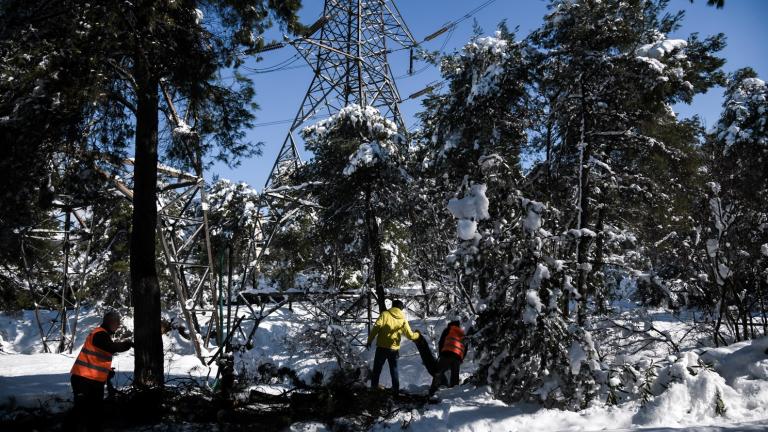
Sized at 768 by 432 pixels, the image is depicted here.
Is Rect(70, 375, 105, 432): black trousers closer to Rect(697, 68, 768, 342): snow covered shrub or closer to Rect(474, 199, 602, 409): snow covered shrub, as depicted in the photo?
Rect(474, 199, 602, 409): snow covered shrub

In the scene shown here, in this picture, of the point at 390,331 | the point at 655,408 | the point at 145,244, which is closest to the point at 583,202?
the point at 390,331

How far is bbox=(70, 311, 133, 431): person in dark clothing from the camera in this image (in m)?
5.22

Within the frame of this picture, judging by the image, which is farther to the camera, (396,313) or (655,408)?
(396,313)

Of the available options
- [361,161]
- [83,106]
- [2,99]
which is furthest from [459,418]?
[361,161]

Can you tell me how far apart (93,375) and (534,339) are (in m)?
5.10

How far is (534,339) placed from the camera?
6.22 metres

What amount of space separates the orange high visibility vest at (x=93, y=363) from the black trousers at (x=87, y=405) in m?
0.05

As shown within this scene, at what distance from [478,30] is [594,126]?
12.0ft

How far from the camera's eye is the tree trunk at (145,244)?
23.1 feet

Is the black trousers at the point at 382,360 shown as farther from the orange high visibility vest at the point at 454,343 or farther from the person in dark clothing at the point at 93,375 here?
the person in dark clothing at the point at 93,375

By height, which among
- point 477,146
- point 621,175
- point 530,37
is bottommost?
point 621,175

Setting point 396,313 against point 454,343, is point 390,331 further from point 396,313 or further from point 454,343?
point 454,343

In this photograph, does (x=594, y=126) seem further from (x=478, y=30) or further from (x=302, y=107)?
(x=302, y=107)

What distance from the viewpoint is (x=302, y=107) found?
56.4 feet
